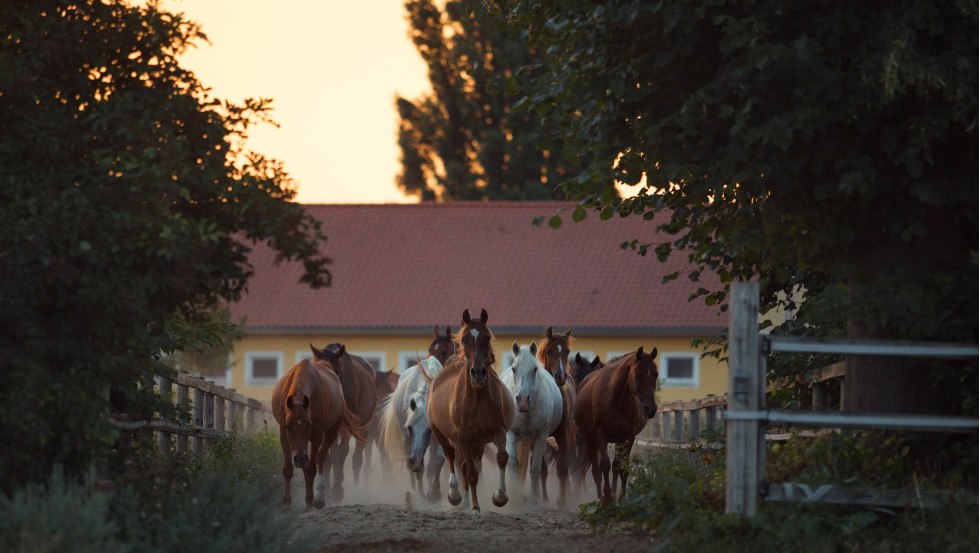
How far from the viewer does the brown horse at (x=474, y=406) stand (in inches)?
552

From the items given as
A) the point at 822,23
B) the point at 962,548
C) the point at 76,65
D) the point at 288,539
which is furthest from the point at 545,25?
the point at 962,548

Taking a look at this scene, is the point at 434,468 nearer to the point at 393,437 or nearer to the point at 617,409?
the point at 393,437

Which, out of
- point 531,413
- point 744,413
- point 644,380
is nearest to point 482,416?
point 531,413

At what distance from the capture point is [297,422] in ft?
49.9

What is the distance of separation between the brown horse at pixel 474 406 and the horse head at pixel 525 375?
0.16 metres

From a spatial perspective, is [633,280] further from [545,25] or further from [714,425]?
[545,25]

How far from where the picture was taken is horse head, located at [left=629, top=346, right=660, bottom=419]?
49.6 feet

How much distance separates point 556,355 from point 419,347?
23.4m

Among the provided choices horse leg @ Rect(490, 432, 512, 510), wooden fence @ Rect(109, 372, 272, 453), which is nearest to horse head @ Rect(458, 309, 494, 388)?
horse leg @ Rect(490, 432, 512, 510)

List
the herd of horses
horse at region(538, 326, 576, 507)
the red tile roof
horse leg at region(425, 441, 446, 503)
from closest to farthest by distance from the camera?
1. the herd of horses
2. horse at region(538, 326, 576, 507)
3. horse leg at region(425, 441, 446, 503)
4. the red tile roof

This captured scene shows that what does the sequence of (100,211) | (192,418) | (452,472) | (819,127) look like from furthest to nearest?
(192,418) → (452,472) → (819,127) → (100,211)

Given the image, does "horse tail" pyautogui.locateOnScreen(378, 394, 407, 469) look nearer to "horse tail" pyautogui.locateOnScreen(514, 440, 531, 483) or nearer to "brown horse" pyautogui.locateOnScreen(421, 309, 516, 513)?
"horse tail" pyautogui.locateOnScreen(514, 440, 531, 483)

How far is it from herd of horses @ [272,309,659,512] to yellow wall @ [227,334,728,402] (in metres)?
21.5

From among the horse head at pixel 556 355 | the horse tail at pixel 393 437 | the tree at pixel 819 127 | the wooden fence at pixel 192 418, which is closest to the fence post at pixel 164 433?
the wooden fence at pixel 192 418
